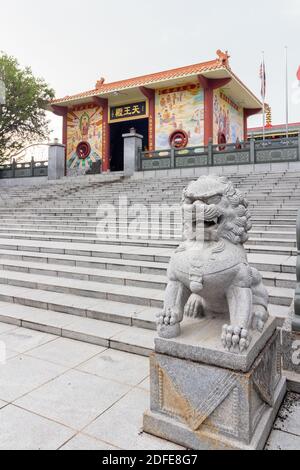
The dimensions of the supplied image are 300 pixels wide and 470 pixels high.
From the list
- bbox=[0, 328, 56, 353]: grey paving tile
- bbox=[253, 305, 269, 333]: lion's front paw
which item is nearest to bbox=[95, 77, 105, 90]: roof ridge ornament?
bbox=[0, 328, 56, 353]: grey paving tile

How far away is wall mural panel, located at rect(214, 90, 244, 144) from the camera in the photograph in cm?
1714

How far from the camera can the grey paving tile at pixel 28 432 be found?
2.17 meters

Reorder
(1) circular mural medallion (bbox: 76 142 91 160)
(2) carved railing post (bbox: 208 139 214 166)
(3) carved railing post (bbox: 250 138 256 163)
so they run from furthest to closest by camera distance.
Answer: (1) circular mural medallion (bbox: 76 142 91 160) < (2) carved railing post (bbox: 208 139 214 166) < (3) carved railing post (bbox: 250 138 256 163)

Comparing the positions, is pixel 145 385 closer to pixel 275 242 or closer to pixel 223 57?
pixel 275 242

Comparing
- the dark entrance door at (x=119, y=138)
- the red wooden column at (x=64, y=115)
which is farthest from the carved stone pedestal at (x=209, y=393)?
the red wooden column at (x=64, y=115)

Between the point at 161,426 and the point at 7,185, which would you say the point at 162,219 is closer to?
the point at 161,426

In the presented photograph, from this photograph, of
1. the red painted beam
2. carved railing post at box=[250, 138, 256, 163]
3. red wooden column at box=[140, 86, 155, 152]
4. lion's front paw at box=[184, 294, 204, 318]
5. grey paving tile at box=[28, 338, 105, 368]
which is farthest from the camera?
the red painted beam

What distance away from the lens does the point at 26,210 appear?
1188 centimetres

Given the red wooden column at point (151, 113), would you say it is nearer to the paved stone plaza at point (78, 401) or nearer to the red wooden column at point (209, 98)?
the red wooden column at point (209, 98)

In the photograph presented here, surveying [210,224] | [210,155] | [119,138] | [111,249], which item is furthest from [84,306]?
[119,138]

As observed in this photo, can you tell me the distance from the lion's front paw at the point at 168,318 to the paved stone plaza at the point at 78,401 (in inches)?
29.4

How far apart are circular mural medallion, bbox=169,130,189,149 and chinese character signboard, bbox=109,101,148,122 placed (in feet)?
7.29

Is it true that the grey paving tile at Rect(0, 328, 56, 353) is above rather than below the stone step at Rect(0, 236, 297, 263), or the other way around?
below

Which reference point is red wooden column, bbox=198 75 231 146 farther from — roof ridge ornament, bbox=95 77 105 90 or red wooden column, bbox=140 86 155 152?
roof ridge ornament, bbox=95 77 105 90
